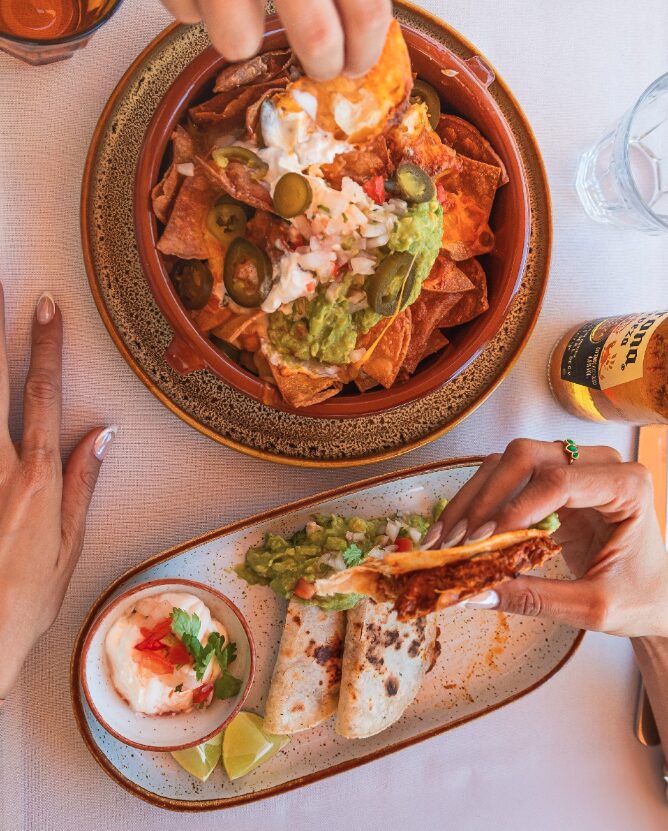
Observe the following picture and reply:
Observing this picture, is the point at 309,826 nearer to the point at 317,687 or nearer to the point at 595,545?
the point at 317,687

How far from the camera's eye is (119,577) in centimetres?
182

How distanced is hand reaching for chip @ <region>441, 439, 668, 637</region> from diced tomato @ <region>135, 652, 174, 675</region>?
29.8 inches

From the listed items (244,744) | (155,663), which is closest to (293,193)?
(155,663)

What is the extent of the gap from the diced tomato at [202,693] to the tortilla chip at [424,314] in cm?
95

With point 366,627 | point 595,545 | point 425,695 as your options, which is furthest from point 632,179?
point 425,695

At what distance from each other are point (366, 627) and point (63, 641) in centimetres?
81

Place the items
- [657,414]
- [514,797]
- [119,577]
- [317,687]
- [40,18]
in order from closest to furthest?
[40,18]
[657,414]
[119,577]
[317,687]
[514,797]

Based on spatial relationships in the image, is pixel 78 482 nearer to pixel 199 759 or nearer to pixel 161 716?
pixel 161 716

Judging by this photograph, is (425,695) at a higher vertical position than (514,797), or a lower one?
higher

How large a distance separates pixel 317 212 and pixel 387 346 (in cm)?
32

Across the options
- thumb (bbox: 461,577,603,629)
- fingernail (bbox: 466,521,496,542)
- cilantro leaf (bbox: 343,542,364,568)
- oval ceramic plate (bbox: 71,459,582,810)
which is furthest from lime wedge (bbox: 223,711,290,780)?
fingernail (bbox: 466,521,496,542)

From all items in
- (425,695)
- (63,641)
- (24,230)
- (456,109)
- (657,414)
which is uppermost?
(456,109)

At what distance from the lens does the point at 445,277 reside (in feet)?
5.20

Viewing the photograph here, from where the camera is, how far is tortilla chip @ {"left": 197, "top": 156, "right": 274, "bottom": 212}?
141 centimetres
